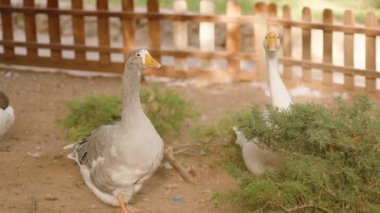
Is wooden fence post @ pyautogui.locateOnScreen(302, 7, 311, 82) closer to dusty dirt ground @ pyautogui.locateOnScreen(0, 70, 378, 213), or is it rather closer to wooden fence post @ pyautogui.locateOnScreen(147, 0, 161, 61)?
dusty dirt ground @ pyautogui.locateOnScreen(0, 70, 378, 213)

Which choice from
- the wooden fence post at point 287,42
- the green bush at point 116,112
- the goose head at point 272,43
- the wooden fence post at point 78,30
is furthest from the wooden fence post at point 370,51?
the wooden fence post at point 78,30

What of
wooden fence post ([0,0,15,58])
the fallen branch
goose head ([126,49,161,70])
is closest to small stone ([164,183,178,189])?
the fallen branch

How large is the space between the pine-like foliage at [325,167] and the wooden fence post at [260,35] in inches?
218

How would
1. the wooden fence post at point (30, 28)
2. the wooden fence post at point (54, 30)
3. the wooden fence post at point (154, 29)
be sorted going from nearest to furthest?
1. the wooden fence post at point (154, 29)
2. the wooden fence post at point (54, 30)
3. the wooden fence post at point (30, 28)

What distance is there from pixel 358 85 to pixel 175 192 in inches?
186

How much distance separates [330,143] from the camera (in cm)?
552

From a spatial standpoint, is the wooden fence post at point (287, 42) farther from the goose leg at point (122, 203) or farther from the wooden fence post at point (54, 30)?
the goose leg at point (122, 203)

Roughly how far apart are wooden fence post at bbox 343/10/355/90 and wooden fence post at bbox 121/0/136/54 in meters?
3.16

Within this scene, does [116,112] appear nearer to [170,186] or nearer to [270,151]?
[170,186]

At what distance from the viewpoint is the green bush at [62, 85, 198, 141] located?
8078mm

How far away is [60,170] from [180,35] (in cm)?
466

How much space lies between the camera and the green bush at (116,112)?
808 centimetres

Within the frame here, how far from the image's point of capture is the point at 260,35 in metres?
11.2

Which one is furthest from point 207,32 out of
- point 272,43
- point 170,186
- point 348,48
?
point 170,186
